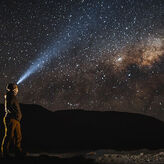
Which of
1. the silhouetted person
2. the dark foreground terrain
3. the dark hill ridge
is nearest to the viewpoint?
the silhouetted person

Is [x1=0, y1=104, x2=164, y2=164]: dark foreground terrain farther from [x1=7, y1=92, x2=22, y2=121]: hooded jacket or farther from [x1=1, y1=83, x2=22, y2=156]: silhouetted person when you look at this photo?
[x1=7, y1=92, x2=22, y2=121]: hooded jacket

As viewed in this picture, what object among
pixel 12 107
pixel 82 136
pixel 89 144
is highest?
pixel 12 107

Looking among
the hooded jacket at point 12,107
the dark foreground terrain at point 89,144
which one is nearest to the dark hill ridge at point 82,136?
the dark foreground terrain at point 89,144

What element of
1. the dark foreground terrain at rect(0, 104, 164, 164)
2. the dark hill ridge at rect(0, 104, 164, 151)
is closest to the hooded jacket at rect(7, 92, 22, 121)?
the dark foreground terrain at rect(0, 104, 164, 164)

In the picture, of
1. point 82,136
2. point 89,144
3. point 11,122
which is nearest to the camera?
point 11,122

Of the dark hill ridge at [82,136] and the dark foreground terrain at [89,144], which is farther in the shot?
the dark hill ridge at [82,136]

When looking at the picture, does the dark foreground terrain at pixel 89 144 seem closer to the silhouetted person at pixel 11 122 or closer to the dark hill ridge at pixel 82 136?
the dark hill ridge at pixel 82 136

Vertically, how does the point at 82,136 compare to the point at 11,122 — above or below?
below

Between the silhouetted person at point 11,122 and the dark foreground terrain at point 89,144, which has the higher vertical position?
the silhouetted person at point 11,122

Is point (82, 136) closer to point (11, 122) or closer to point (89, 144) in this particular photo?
point (89, 144)

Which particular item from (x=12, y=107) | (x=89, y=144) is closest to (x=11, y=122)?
(x=12, y=107)

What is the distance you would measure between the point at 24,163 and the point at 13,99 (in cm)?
186

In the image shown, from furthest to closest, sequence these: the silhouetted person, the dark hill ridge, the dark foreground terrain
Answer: the dark hill ridge → the dark foreground terrain → the silhouetted person

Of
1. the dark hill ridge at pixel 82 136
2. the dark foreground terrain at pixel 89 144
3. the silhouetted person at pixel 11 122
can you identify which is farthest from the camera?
the dark hill ridge at pixel 82 136
